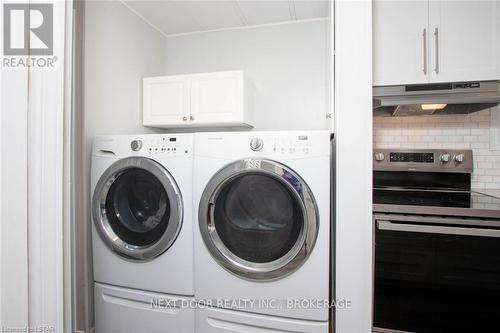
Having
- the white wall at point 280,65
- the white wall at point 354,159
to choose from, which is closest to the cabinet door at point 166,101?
the white wall at point 280,65

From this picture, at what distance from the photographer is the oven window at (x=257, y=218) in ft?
4.00

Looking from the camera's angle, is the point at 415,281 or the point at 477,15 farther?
the point at 477,15

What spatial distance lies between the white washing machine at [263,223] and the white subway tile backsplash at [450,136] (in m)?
0.90

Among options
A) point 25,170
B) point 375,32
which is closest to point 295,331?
point 25,170

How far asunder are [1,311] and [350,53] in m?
1.37

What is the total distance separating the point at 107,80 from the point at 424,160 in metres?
2.20

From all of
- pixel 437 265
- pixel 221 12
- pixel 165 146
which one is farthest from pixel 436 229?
pixel 221 12

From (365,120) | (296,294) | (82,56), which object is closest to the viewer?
(365,120)

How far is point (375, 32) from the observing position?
57.5 inches

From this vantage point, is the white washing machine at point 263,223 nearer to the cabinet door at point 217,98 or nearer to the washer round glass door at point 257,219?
the washer round glass door at point 257,219

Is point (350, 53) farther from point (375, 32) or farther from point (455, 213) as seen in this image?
point (455, 213)

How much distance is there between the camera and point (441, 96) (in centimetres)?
144

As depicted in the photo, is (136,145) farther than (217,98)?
No

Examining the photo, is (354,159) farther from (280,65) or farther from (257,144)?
(280,65)
